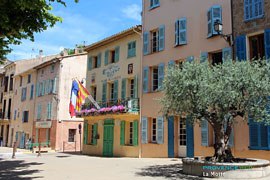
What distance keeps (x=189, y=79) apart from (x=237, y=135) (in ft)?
13.9

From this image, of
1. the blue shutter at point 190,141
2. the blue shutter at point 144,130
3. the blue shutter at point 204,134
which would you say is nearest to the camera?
the blue shutter at point 204,134

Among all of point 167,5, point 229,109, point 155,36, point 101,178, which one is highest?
point 167,5

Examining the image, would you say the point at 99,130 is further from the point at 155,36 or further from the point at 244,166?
the point at 244,166

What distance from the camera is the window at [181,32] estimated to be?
49.3 feet

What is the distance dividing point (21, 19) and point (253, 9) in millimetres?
9517

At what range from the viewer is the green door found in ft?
63.0

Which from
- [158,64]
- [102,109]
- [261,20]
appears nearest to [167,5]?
[158,64]

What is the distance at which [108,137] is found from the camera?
19.5m

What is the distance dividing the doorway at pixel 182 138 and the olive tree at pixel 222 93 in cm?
506

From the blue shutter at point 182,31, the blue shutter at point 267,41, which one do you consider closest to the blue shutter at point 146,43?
the blue shutter at point 182,31

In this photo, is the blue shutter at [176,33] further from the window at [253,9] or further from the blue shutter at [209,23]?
the window at [253,9]

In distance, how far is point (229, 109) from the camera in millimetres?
9180

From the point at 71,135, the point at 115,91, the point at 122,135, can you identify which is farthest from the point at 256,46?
the point at 71,135

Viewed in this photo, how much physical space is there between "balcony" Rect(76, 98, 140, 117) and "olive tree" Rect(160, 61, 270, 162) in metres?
7.10
